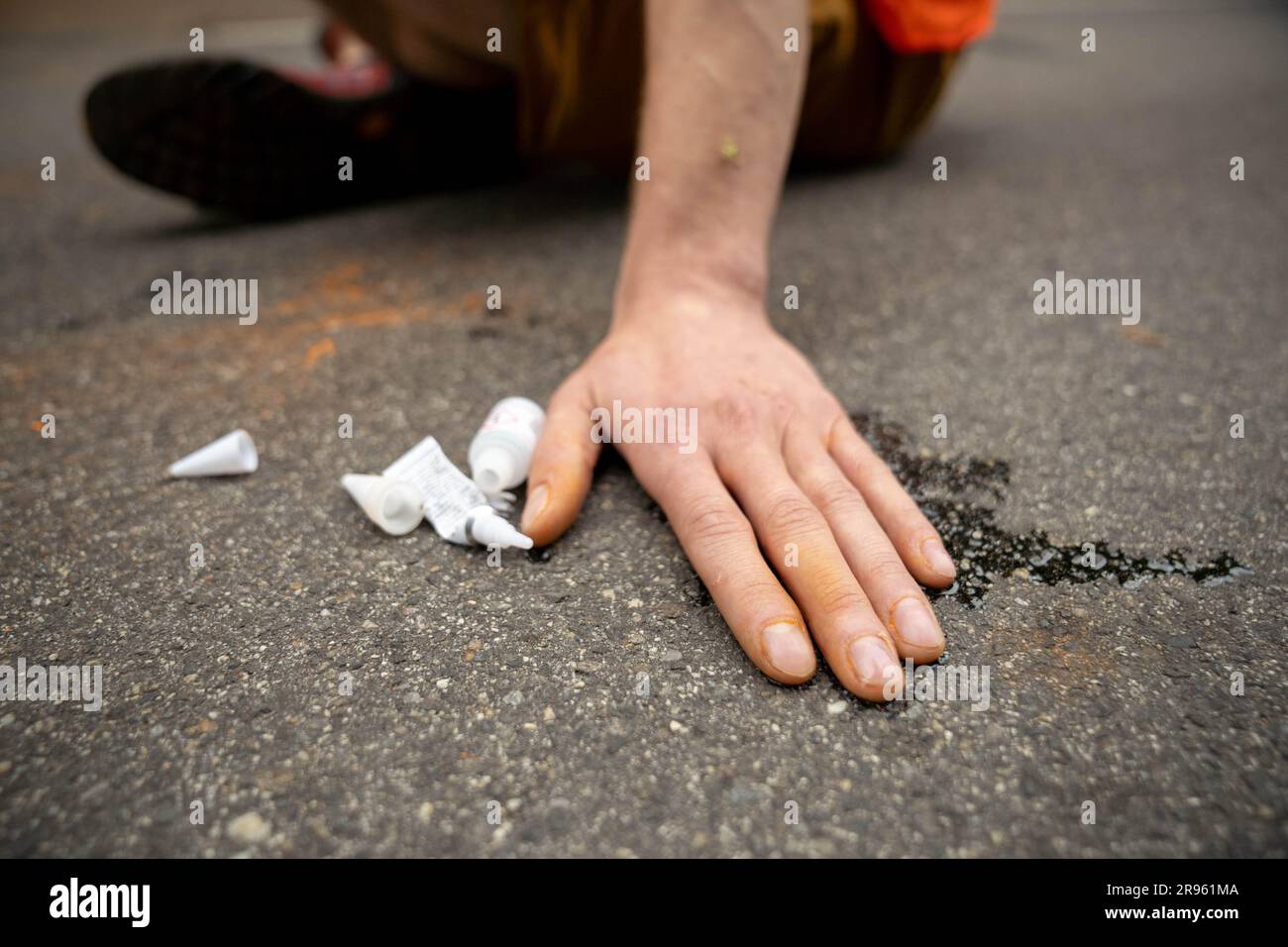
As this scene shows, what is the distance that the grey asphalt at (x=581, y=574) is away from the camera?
864mm

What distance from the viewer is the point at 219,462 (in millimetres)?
1356

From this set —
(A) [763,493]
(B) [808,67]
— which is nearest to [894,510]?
(A) [763,493]

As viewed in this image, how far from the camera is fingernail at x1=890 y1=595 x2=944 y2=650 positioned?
1.00 m

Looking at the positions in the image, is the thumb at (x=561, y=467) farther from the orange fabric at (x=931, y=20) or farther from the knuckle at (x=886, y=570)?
the orange fabric at (x=931, y=20)

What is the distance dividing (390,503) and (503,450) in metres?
0.18

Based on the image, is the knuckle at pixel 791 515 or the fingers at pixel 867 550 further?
the knuckle at pixel 791 515

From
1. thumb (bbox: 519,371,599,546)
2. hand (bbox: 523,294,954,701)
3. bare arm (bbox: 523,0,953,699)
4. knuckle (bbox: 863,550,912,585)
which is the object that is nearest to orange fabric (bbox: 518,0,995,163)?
bare arm (bbox: 523,0,953,699)

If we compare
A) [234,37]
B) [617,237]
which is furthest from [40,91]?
[617,237]

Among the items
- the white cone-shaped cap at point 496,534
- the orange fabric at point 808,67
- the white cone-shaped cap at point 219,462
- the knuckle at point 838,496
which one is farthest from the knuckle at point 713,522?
the orange fabric at point 808,67

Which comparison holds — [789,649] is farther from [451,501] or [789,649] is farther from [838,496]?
[451,501]

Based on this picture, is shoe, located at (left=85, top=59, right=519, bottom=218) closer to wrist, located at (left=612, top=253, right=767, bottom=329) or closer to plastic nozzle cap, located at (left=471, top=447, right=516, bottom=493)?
wrist, located at (left=612, top=253, right=767, bottom=329)

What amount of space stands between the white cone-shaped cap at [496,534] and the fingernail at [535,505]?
0.02 m

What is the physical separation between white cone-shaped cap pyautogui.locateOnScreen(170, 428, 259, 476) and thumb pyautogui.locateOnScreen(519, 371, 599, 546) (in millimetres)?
481

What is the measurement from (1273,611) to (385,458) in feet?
4.17
